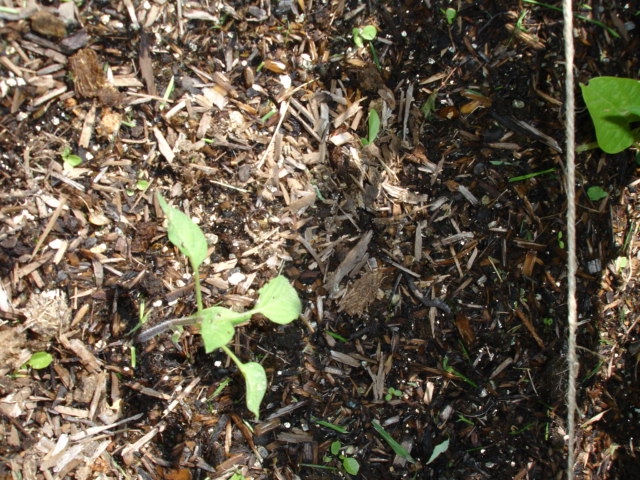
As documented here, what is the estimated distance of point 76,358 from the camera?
1.32 metres

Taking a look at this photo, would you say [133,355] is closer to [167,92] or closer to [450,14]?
[167,92]

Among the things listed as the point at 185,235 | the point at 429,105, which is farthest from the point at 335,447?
the point at 429,105

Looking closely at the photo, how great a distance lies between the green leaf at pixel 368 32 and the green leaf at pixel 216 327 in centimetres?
89

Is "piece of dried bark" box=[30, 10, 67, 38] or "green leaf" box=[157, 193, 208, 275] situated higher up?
"piece of dried bark" box=[30, 10, 67, 38]

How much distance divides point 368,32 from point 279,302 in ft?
2.74

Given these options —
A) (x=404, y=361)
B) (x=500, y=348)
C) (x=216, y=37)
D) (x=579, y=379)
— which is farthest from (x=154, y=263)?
(x=579, y=379)

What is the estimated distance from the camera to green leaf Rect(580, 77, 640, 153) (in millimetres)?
1422

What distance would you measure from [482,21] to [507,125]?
12.5 inches

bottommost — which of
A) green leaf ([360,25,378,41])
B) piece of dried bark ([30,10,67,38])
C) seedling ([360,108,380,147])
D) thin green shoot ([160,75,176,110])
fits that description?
seedling ([360,108,380,147])

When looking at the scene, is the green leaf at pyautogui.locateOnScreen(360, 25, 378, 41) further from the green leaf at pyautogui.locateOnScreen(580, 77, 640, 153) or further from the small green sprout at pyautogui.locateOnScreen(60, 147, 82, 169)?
the small green sprout at pyautogui.locateOnScreen(60, 147, 82, 169)

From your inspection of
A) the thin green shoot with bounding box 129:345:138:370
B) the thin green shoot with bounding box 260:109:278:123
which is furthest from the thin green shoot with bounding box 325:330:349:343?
the thin green shoot with bounding box 260:109:278:123

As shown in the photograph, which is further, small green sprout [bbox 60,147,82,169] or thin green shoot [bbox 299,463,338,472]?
thin green shoot [bbox 299,463,338,472]

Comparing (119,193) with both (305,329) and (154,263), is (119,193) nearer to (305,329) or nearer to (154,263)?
(154,263)

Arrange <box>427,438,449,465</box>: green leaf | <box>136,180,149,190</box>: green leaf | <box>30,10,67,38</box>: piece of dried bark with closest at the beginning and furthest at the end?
<box>30,10,67,38</box>: piece of dried bark, <box>136,180,149,190</box>: green leaf, <box>427,438,449,465</box>: green leaf
